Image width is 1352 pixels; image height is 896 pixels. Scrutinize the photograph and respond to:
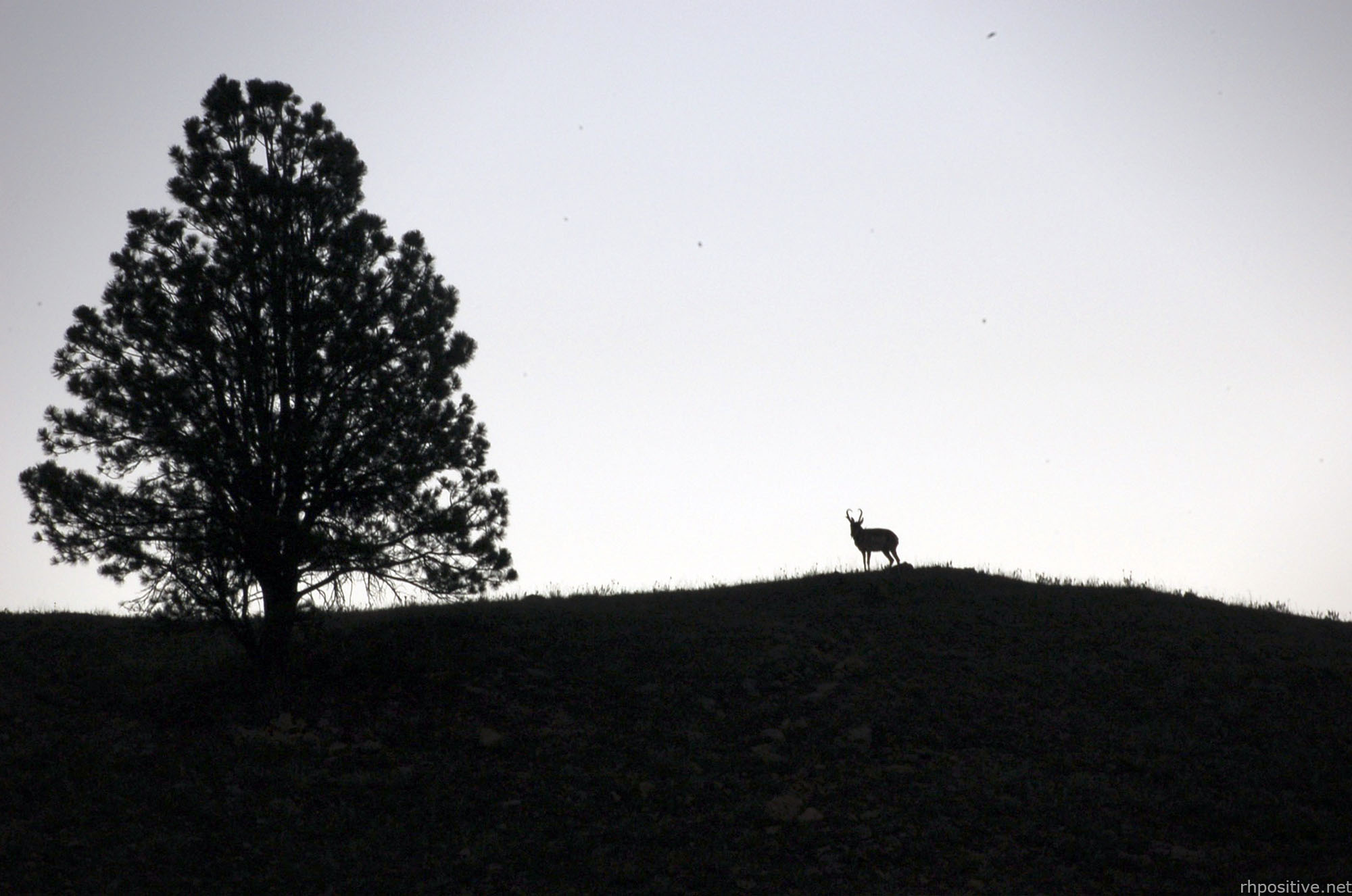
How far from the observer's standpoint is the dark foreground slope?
13633 mm

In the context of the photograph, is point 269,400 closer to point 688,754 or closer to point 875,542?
point 688,754

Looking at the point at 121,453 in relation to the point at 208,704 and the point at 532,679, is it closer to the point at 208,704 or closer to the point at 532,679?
the point at 208,704

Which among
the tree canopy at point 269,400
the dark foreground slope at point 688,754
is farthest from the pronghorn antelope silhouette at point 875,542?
the tree canopy at point 269,400

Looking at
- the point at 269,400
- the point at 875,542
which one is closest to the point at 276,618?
the point at 269,400

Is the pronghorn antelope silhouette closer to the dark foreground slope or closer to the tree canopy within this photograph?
the dark foreground slope

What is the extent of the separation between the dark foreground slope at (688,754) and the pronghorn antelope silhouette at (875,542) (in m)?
3.66

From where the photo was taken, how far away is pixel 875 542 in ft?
89.4

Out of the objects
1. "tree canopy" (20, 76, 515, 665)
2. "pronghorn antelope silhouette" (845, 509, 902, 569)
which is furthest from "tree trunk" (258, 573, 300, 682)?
"pronghorn antelope silhouette" (845, 509, 902, 569)

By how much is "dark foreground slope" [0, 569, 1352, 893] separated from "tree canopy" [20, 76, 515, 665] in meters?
2.24

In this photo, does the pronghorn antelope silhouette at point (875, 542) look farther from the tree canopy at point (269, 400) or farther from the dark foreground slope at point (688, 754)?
the tree canopy at point (269, 400)

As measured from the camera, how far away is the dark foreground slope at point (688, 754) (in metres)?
13.6

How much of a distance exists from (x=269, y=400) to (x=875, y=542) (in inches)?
578

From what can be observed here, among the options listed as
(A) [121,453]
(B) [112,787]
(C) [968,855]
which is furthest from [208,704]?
(C) [968,855]

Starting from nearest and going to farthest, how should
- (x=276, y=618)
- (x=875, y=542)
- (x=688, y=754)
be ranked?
(x=688, y=754) < (x=276, y=618) < (x=875, y=542)
